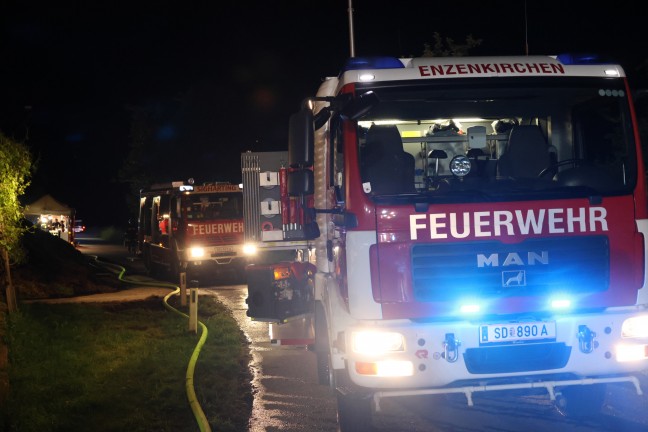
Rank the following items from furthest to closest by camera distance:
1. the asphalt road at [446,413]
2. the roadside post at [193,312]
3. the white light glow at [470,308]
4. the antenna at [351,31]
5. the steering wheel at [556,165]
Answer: the antenna at [351,31], the roadside post at [193,312], the asphalt road at [446,413], the steering wheel at [556,165], the white light glow at [470,308]

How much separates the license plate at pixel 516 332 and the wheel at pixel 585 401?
1242 mm

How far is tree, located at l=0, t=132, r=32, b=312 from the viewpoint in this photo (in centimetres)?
1067

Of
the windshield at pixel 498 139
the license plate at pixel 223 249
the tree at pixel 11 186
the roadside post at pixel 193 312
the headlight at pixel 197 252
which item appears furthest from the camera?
the license plate at pixel 223 249

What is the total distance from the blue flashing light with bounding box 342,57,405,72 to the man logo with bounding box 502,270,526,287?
1.76 meters

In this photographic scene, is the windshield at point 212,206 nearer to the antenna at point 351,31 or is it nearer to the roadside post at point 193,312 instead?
the antenna at point 351,31

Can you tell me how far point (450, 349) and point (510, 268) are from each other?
2.48ft

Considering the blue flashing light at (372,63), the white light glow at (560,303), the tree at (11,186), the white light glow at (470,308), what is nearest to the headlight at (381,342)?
the white light glow at (470,308)

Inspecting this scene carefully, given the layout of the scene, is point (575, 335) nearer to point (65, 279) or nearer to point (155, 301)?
point (155, 301)

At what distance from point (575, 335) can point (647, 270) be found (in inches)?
30.5

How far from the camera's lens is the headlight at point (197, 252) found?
70.0 feet

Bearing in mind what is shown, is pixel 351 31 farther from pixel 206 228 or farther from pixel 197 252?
pixel 197 252

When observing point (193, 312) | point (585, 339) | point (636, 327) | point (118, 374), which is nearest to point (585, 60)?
point (636, 327)

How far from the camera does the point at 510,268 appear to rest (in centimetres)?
576

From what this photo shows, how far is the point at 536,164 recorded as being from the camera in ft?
21.2
